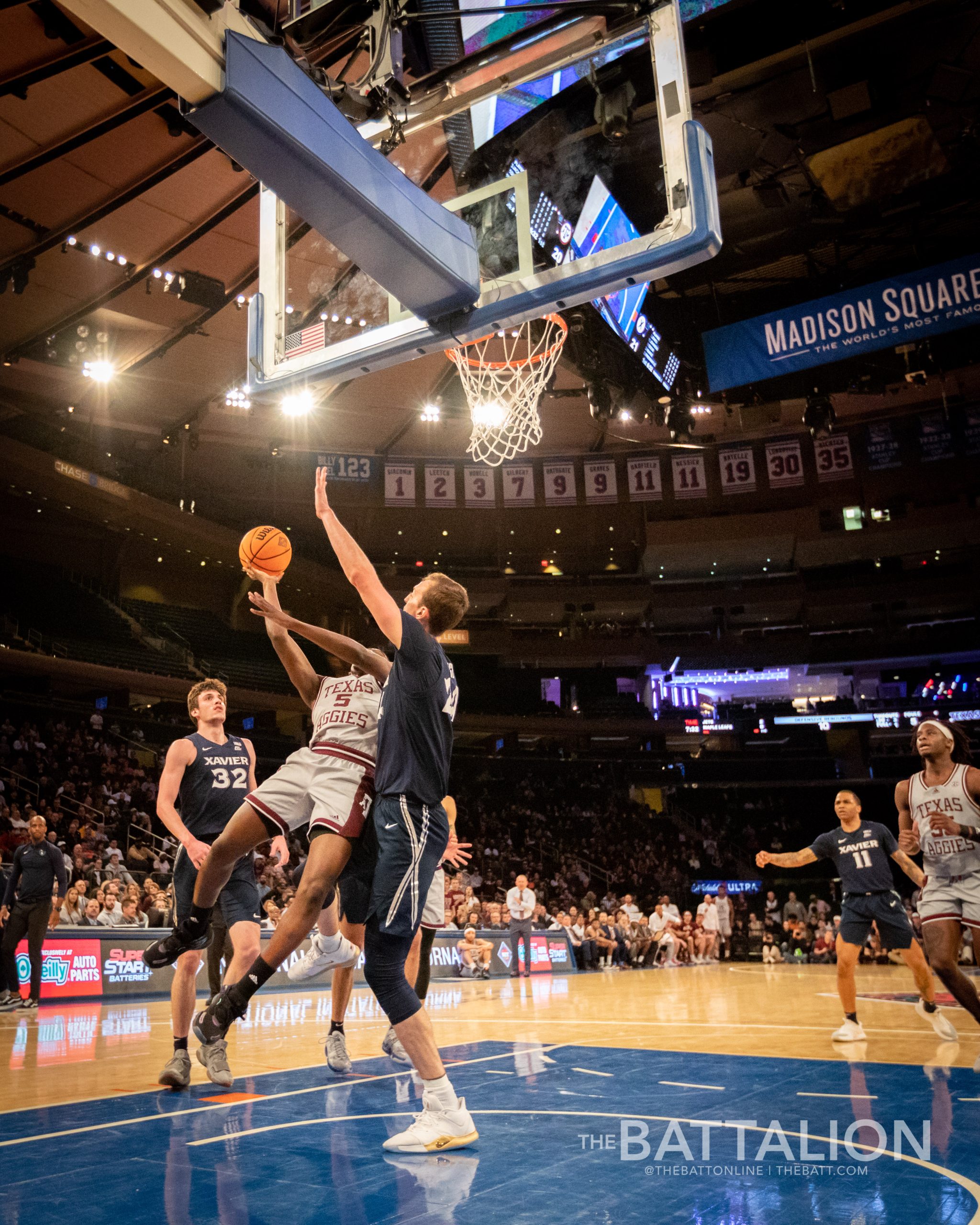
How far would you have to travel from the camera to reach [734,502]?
3114 centimetres

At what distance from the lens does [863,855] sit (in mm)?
7457

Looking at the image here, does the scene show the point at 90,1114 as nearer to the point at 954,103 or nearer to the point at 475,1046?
the point at 475,1046

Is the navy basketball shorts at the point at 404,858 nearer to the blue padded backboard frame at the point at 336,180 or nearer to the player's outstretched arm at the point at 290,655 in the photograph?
the player's outstretched arm at the point at 290,655

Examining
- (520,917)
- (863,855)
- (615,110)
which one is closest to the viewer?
(863,855)

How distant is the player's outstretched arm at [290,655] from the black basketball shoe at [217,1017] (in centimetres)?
145

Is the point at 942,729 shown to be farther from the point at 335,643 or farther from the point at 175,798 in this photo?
the point at 175,798

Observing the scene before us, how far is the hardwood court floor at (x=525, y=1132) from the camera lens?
2861 millimetres

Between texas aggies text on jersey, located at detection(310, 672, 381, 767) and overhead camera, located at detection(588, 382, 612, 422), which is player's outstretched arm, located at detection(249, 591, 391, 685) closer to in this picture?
texas aggies text on jersey, located at detection(310, 672, 381, 767)

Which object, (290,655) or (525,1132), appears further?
(290,655)

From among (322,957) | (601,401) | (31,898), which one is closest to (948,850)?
(322,957)

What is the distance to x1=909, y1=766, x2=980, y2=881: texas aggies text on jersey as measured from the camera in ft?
18.9

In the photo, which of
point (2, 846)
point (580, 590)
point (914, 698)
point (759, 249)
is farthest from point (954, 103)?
point (914, 698)

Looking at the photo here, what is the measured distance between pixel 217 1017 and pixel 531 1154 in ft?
5.04

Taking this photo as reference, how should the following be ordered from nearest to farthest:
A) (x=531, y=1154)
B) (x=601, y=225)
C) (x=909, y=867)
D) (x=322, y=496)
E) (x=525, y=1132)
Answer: (x=531, y=1154) → (x=525, y=1132) → (x=322, y=496) → (x=601, y=225) → (x=909, y=867)
